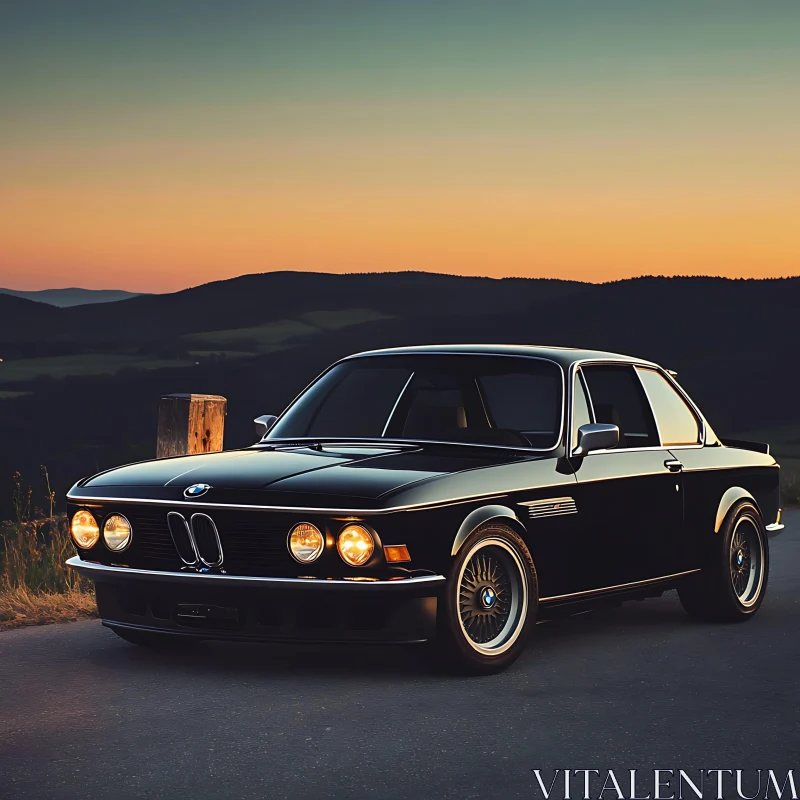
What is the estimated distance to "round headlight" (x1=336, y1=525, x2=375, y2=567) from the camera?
700 cm

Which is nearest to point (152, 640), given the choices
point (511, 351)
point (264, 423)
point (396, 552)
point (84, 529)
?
point (84, 529)

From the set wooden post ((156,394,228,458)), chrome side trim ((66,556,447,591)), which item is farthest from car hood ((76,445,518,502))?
wooden post ((156,394,228,458))

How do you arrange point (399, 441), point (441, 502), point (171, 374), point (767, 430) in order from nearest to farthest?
point (441, 502) < point (399, 441) < point (767, 430) < point (171, 374)

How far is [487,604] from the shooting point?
7477mm

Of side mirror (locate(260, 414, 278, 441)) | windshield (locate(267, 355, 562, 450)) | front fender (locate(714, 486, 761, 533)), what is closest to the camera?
windshield (locate(267, 355, 562, 450))

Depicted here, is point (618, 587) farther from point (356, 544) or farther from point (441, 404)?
point (356, 544)

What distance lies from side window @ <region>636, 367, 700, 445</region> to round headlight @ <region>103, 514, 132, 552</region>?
3.56 m

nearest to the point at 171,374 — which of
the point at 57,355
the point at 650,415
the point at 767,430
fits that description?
the point at 57,355

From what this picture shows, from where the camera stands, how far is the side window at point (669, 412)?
947 centimetres

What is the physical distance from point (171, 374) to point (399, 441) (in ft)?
390

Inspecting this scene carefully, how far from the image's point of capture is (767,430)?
343 ft

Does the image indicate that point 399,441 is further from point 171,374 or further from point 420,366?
point 171,374

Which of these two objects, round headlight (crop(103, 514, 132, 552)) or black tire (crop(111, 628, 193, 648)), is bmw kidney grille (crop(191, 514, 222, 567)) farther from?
black tire (crop(111, 628, 193, 648))

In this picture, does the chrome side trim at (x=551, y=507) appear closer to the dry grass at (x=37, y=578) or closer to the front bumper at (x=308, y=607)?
the front bumper at (x=308, y=607)
